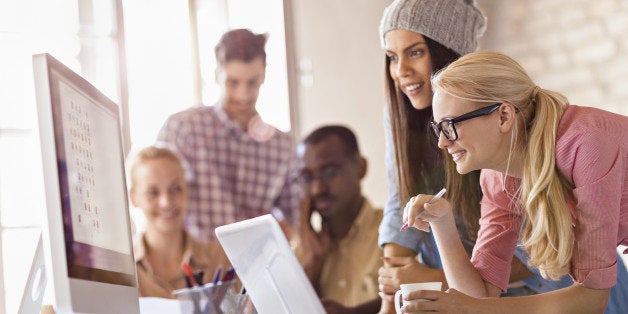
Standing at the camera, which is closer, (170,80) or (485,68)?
(485,68)

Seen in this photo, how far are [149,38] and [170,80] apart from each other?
0.64 ft

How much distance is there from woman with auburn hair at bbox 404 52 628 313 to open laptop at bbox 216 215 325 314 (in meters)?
0.17

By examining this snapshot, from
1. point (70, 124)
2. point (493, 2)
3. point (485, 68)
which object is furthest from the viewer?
point (493, 2)

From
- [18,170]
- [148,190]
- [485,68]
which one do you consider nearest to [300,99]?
[148,190]

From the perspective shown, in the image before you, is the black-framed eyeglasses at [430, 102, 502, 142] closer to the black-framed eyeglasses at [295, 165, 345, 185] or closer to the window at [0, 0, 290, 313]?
the black-framed eyeglasses at [295, 165, 345, 185]

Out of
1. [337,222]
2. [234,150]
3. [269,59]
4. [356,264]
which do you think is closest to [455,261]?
[356,264]

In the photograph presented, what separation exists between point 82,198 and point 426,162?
688mm

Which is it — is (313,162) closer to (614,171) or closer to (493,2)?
(493,2)

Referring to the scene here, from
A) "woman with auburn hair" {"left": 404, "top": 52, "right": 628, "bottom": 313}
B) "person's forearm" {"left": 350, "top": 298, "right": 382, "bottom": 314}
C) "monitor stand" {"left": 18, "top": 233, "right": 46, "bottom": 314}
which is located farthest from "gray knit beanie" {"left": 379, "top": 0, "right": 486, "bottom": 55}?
"person's forearm" {"left": 350, "top": 298, "right": 382, "bottom": 314}

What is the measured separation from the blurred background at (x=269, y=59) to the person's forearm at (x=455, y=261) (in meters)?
1.71

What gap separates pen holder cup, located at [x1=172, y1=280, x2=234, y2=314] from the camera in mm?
1300

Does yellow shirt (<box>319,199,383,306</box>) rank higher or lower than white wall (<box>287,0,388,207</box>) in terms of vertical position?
lower

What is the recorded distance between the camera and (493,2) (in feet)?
10.7

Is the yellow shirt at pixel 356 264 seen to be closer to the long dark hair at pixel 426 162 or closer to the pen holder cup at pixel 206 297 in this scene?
the long dark hair at pixel 426 162
